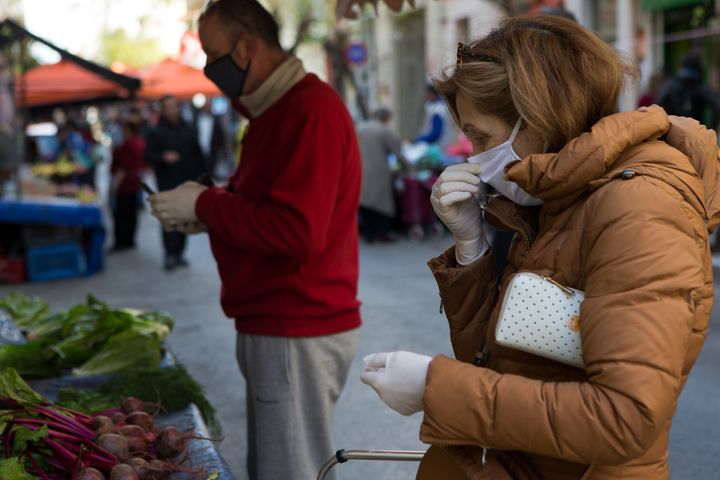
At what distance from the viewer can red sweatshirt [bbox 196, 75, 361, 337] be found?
2.95 m

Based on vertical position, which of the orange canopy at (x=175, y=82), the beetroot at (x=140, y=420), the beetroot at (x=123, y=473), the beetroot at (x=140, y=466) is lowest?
the orange canopy at (x=175, y=82)

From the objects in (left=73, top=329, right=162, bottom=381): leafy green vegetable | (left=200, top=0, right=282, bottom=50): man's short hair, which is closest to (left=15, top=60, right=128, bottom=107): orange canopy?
(left=73, top=329, right=162, bottom=381): leafy green vegetable

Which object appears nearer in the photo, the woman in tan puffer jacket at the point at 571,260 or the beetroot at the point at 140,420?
the woman in tan puffer jacket at the point at 571,260

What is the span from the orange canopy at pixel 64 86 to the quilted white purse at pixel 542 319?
15.8m

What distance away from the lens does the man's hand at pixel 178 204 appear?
3.17 meters

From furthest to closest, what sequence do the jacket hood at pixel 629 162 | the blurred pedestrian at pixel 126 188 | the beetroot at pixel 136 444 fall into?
1. the blurred pedestrian at pixel 126 188
2. the beetroot at pixel 136 444
3. the jacket hood at pixel 629 162

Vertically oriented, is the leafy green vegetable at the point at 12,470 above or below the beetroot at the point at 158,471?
above

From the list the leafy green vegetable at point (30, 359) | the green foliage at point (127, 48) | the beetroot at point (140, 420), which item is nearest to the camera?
the beetroot at point (140, 420)

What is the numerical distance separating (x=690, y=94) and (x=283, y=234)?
28.0 feet

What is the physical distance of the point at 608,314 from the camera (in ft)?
4.91

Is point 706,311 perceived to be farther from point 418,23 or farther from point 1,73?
point 418,23

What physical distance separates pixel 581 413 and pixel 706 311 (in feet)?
1.06

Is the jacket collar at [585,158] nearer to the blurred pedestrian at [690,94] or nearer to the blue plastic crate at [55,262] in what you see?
the blurred pedestrian at [690,94]

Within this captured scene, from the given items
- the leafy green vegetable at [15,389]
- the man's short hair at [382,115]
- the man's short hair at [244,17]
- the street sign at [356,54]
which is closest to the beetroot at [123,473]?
the leafy green vegetable at [15,389]
